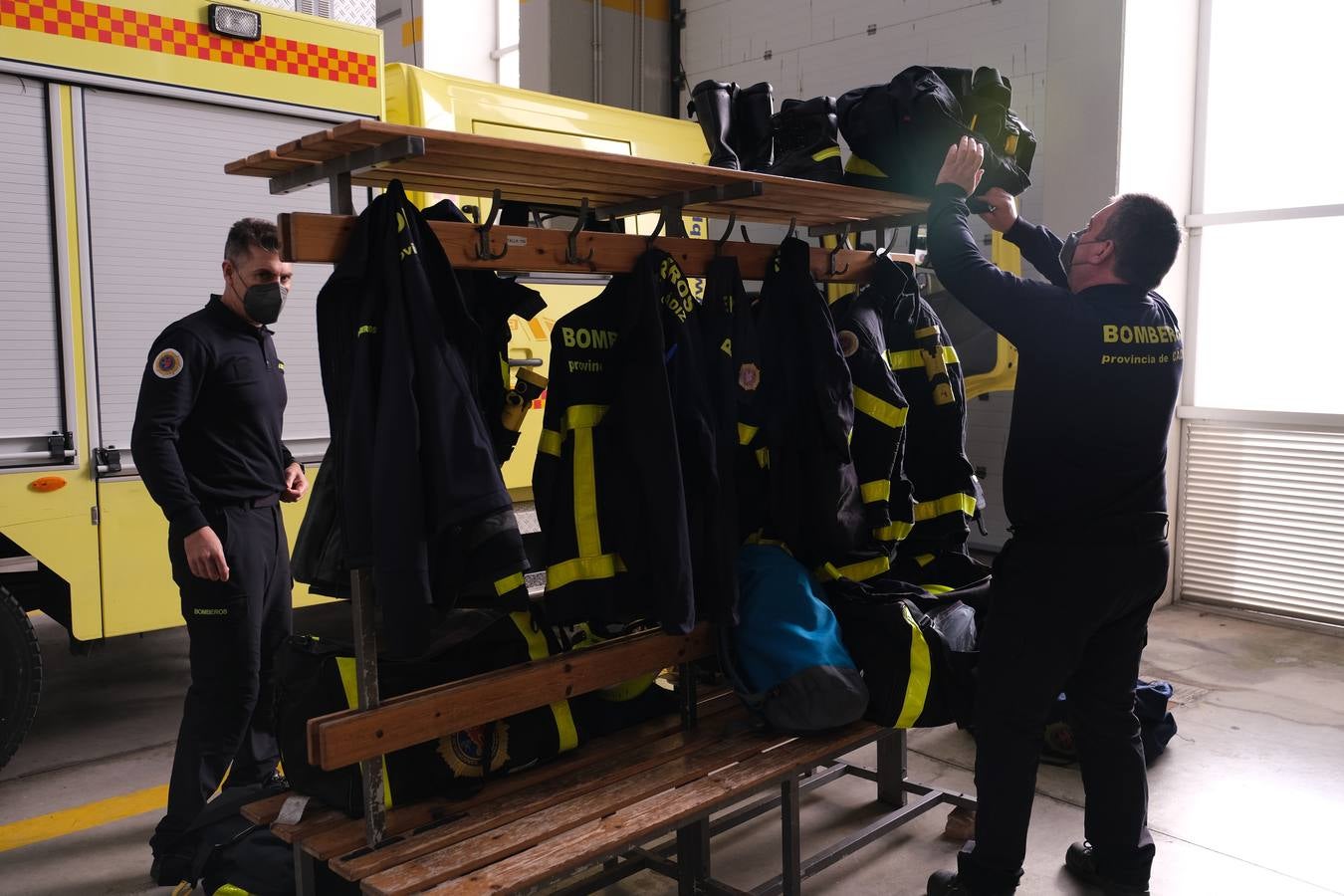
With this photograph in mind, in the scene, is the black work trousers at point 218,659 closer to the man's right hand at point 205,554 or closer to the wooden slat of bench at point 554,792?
the man's right hand at point 205,554

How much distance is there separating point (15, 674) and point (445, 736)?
227 centimetres

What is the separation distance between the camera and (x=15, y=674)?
388 cm

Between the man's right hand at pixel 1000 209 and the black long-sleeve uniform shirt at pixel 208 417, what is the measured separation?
2.31 m

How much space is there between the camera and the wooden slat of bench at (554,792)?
2.29 m

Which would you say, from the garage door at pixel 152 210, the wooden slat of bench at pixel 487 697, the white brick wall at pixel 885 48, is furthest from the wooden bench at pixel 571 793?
the white brick wall at pixel 885 48

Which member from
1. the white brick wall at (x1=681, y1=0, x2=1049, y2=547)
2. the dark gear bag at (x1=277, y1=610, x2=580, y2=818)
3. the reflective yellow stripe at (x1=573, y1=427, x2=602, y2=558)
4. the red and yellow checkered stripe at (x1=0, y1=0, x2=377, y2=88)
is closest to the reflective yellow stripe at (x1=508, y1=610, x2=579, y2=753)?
the dark gear bag at (x1=277, y1=610, x2=580, y2=818)

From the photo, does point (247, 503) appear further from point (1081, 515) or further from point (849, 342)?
point (1081, 515)

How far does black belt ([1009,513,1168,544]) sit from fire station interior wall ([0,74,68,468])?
3418 millimetres

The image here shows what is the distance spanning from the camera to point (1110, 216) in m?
2.88

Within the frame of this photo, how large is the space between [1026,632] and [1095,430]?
0.56 metres

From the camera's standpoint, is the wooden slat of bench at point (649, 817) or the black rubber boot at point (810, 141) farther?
the black rubber boot at point (810, 141)

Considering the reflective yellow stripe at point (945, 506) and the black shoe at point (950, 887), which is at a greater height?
the reflective yellow stripe at point (945, 506)

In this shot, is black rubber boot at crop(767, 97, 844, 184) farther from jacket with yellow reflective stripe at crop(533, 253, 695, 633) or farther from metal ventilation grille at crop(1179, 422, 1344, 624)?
metal ventilation grille at crop(1179, 422, 1344, 624)

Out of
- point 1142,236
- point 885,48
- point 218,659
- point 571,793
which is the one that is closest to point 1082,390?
point 1142,236
